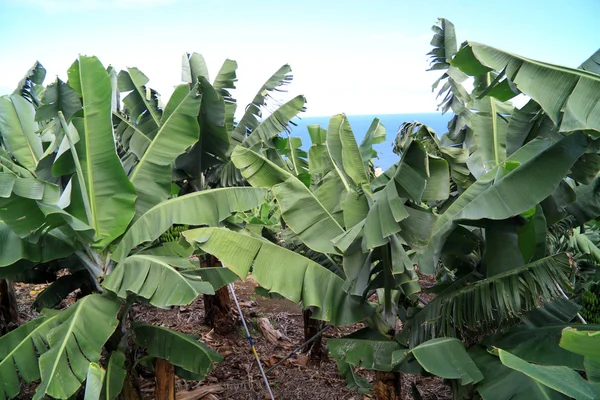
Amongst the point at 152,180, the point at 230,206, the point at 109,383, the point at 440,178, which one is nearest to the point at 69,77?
the point at 152,180

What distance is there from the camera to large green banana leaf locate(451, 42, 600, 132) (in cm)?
227

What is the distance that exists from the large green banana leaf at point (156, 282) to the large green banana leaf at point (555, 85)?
2425mm

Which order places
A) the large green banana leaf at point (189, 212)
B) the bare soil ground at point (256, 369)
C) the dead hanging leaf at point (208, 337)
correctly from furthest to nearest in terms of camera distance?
the dead hanging leaf at point (208, 337), the bare soil ground at point (256, 369), the large green banana leaf at point (189, 212)

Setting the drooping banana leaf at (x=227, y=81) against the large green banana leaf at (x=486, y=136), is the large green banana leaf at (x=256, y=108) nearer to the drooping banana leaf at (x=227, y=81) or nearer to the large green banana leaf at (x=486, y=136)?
the drooping banana leaf at (x=227, y=81)

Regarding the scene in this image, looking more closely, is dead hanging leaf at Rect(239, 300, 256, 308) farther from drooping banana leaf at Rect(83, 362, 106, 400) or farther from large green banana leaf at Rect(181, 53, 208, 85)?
drooping banana leaf at Rect(83, 362, 106, 400)

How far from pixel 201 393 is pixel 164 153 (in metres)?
2.92

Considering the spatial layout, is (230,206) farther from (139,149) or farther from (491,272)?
(491,272)

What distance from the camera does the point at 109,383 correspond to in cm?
312

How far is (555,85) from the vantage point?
2.46 m

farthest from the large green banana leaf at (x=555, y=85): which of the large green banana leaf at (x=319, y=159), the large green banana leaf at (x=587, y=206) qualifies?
the large green banana leaf at (x=319, y=159)

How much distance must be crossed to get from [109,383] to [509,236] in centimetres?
323

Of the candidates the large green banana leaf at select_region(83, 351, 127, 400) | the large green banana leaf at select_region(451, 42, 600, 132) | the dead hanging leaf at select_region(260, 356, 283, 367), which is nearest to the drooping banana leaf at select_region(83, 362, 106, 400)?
the large green banana leaf at select_region(83, 351, 127, 400)

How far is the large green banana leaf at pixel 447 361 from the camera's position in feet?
8.43

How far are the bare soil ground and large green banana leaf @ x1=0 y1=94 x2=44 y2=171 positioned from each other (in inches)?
82.3
